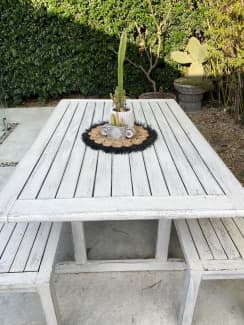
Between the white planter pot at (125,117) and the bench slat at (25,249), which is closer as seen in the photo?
the bench slat at (25,249)

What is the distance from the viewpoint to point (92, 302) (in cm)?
151

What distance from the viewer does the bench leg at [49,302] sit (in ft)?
3.79

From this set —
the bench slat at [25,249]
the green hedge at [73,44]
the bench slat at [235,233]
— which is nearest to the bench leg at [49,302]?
the bench slat at [25,249]

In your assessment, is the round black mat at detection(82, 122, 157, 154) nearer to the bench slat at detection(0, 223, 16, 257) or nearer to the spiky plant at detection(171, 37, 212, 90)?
the bench slat at detection(0, 223, 16, 257)

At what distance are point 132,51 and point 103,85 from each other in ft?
2.17

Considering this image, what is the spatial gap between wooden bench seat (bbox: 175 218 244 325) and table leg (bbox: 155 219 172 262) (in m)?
0.17

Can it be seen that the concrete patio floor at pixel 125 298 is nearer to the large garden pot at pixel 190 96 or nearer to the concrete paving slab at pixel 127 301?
the concrete paving slab at pixel 127 301

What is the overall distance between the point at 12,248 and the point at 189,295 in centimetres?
80

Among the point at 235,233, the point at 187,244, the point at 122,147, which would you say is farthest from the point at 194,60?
the point at 187,244

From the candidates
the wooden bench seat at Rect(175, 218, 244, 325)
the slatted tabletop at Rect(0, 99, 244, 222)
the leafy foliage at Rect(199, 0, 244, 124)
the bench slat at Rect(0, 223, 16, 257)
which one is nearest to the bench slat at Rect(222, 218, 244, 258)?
the wooden bench seat at Rect(175, 218, 244, 325)

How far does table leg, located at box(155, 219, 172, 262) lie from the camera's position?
5.31 feet

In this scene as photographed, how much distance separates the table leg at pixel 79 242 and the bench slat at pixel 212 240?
25.2 inches

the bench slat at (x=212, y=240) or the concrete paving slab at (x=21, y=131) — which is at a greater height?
the bench slat at (x=212, y=240)

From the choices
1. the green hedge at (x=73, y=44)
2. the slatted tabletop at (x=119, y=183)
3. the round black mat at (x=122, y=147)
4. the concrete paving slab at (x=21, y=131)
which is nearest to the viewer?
the slatted tabletop at (x=119, y=183)
